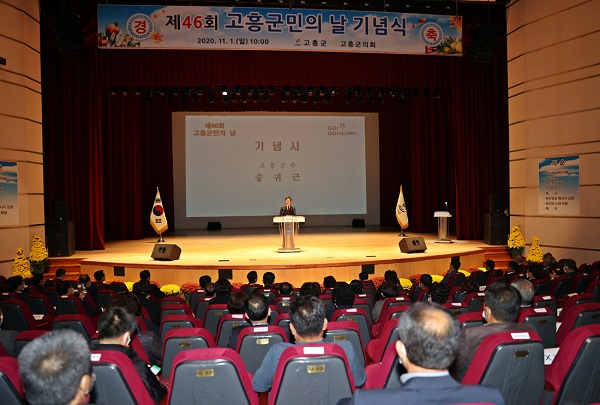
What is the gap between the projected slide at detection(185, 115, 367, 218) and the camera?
1650 centimetres

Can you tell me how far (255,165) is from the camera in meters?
16.5

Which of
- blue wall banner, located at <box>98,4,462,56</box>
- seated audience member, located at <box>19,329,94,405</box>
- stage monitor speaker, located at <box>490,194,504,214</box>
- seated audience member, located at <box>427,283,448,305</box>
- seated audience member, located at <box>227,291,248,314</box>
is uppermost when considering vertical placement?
blue wall banner, located at <box>98,4,462,56</box>

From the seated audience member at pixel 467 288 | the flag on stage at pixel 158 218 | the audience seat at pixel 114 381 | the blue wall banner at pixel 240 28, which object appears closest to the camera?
the audience seat at pixel 114 381

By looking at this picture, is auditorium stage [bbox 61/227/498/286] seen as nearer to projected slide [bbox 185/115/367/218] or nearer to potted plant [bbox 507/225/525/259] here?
potted plant [bbox 507/225/525/259]

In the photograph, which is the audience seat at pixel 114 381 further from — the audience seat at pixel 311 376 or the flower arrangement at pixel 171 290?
the flower arrangement at pixel 171 290

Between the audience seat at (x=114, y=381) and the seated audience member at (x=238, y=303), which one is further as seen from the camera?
the seated audience member at (x=238, y=303)

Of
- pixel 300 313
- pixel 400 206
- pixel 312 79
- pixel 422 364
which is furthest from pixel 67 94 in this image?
pixel 422 364

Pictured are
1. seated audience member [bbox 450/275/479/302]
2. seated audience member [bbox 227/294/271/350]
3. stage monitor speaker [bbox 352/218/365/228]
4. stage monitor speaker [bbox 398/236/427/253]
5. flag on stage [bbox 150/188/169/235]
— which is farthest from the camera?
stage monitor speaker [bbox 352/218/365/228]

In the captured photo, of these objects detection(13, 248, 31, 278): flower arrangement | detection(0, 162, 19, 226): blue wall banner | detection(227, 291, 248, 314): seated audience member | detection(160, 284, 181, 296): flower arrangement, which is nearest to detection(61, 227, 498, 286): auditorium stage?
detection(160, 284, 181, 296): flower arrangement

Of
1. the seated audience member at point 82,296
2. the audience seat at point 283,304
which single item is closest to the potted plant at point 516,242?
the audience seat at point 283,304

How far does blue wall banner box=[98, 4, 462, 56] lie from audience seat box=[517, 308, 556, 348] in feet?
26.3

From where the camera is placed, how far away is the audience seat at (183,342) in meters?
3.22

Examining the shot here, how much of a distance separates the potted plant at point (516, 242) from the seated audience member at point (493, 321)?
29.1 ft

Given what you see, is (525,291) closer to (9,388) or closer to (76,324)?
(76,324)
